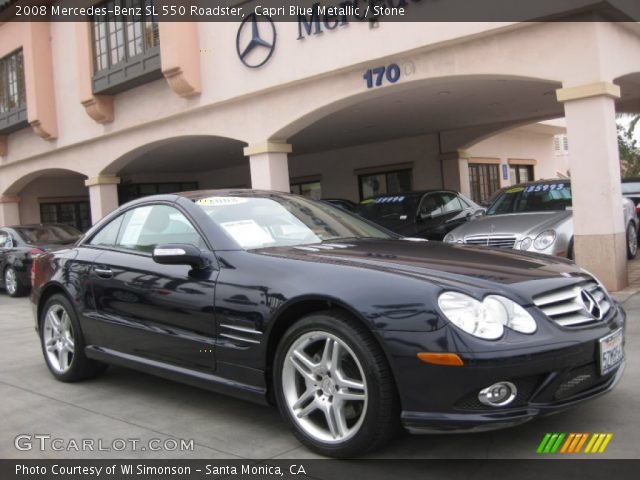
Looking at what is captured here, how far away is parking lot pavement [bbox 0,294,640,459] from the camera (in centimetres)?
339

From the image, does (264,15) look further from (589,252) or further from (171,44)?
(589,252)

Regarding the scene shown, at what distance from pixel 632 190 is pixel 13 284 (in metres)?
12.0

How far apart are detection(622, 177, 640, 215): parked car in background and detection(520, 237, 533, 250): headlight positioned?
17.2 feet

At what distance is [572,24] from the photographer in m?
7.71

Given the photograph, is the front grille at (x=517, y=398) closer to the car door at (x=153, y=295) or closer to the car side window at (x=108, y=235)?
the car door at (x=153, y=295)

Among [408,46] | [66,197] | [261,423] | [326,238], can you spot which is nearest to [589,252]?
[408,46]

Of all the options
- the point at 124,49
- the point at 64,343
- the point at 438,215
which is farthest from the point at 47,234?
the point at 64,343

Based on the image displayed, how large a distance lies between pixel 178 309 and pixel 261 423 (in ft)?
2.88

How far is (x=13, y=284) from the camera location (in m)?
11.9

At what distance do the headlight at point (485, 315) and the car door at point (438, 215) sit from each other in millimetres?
7881

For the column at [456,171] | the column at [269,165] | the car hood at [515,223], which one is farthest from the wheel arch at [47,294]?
the column at [456,171]

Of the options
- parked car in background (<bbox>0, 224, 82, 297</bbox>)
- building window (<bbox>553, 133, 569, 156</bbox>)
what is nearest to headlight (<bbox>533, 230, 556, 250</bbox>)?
parked car in background (<bbox>0, 224, 82, 297</bbox>)

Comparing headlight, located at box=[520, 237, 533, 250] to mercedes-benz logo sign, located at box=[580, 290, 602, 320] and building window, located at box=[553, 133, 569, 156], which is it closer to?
mercedes-benz logo sign, located at box=[580, 290, 602, 320]

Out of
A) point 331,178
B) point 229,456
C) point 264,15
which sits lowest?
point 229,456
